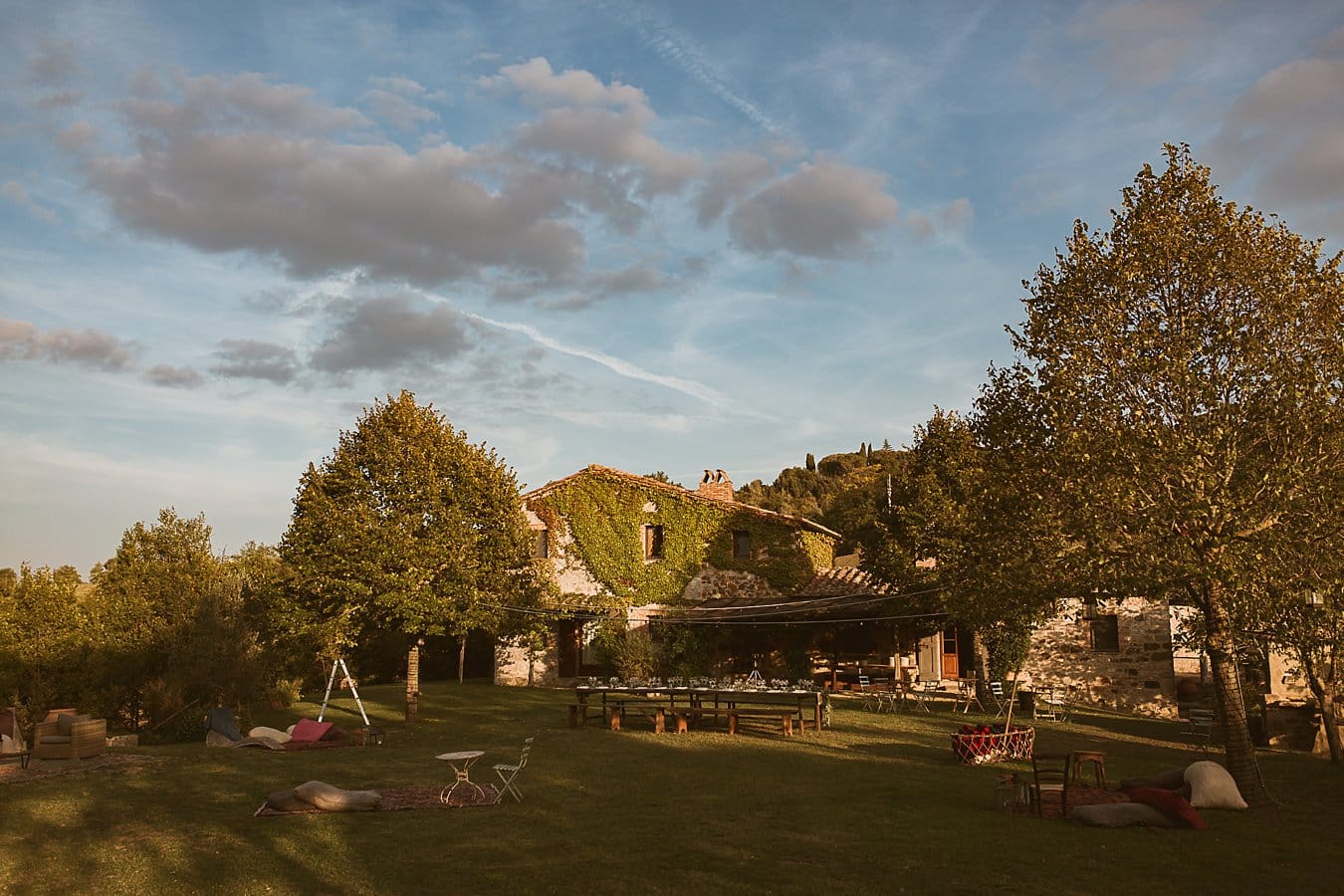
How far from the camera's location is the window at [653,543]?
34031mm

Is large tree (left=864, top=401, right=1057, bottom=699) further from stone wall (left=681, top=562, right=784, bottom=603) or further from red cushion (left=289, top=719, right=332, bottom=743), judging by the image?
red cushion (left=289, top=719, right=332, bottom=743)

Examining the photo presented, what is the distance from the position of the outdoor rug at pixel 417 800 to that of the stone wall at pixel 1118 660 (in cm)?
1698

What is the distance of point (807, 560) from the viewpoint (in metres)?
33.2

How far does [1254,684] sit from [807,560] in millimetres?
14037

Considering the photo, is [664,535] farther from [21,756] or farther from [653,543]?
[21,756]

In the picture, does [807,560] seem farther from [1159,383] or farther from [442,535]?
[1159,383]

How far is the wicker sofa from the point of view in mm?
16641

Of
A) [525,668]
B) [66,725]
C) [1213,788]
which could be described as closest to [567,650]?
[525,668]

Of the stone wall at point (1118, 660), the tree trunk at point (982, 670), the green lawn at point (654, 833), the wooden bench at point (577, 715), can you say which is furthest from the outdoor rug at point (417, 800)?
the stone wall at point (1118, 660)

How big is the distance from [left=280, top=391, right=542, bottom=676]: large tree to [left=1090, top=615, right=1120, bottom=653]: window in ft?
51.7

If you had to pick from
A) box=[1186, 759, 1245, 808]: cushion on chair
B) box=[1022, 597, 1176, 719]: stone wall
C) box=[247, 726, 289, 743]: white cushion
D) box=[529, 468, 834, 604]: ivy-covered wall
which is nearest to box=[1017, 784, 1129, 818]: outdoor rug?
box=[1186, 759, 1245, 808]: cushion on chair

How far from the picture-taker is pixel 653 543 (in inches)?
1355

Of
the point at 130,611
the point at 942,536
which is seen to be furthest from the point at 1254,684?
the point at 130,611

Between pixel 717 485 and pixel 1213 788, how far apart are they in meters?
25.6
